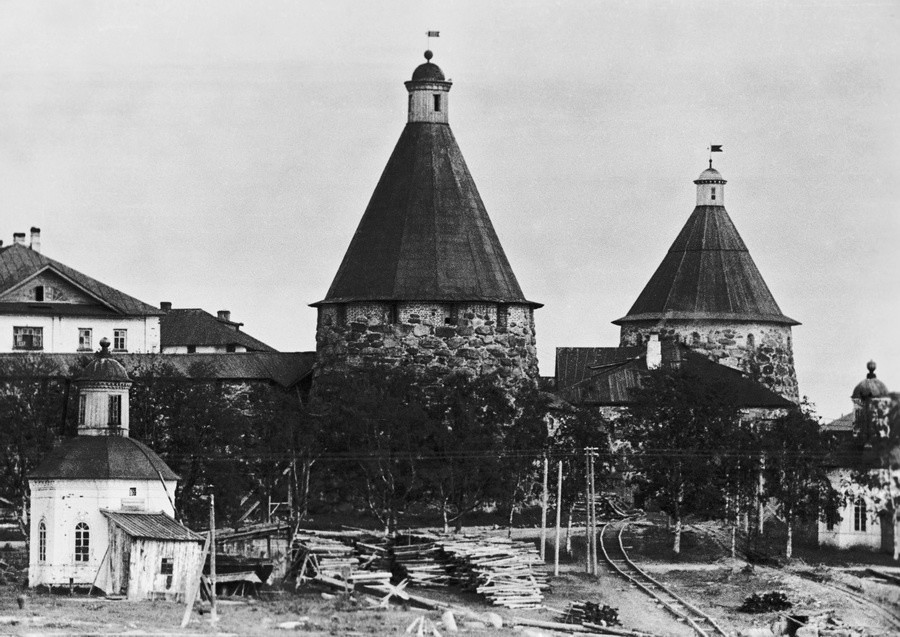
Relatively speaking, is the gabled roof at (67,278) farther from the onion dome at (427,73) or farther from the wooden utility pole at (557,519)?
the wooden utility pole at (557,519)

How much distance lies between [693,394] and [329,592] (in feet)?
47.3

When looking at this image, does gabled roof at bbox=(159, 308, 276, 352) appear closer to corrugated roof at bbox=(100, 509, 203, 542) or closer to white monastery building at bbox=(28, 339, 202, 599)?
white monastery building at bbox=(28, 339, 202, 599)

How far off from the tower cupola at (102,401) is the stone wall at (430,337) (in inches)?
489

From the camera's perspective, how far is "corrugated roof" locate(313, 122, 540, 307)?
240 ft

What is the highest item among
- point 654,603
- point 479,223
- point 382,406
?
point 479,223

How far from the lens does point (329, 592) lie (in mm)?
57781

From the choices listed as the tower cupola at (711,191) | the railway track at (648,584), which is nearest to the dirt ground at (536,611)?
the railway track at (648,584)

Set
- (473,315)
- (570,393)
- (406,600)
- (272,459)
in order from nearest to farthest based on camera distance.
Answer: (406,600) → (272,459) → (473,315) → (570,393)

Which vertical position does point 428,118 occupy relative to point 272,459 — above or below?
above

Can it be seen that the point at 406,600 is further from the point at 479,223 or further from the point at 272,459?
the point at 479,223

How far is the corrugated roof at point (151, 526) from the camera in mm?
56438

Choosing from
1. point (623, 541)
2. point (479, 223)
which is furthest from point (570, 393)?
point (623, 541)

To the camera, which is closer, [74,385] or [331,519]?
[74,385]

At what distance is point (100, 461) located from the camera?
58.8m
